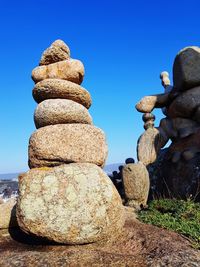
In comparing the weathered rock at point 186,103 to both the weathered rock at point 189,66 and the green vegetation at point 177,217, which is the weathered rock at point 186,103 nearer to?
the weathered rock at point 189,66

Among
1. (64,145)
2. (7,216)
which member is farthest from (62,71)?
(7,216)

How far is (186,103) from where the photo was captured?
534 inches

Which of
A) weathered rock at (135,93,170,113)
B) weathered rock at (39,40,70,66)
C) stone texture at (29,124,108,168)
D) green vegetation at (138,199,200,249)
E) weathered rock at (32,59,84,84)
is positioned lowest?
green vegetation at (138,199,200,249)

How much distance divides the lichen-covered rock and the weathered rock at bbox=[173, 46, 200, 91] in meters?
8.66

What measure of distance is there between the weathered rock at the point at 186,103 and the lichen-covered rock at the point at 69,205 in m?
8.43

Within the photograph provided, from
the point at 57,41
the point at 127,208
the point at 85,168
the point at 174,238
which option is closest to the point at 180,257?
the point at 174,238

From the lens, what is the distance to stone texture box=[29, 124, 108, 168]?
21.6ft

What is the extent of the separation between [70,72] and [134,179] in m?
4.57

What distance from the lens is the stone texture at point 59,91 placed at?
23.6 feet

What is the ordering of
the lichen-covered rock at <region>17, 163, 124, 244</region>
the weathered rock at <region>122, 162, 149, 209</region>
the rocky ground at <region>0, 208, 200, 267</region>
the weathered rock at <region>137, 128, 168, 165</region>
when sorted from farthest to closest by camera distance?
the weathered rock at <region>137, 128, 168, 165</region> → the weathered rock at <region>122, 162, 149, 209</region> → the lichen-covered rock at <region>17, 163, 124, 244</region> → the rocky ground at <region>0, 208, 200, 267</region>

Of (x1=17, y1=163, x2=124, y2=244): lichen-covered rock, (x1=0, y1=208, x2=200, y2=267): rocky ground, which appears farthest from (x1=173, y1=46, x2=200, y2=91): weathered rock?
(x1=17, y1=163, x2=124, y2=244): lichen-covered rock

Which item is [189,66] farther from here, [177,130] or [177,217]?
[177,217]

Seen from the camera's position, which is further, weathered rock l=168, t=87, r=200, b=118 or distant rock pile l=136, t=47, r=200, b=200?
weathered rock l=168, t=87, r=200, b=118

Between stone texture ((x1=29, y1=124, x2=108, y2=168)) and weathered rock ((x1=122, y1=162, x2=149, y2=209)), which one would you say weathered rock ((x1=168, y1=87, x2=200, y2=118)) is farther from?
stone texture ((x1=29, y1=124, x2=108, y2=168))
